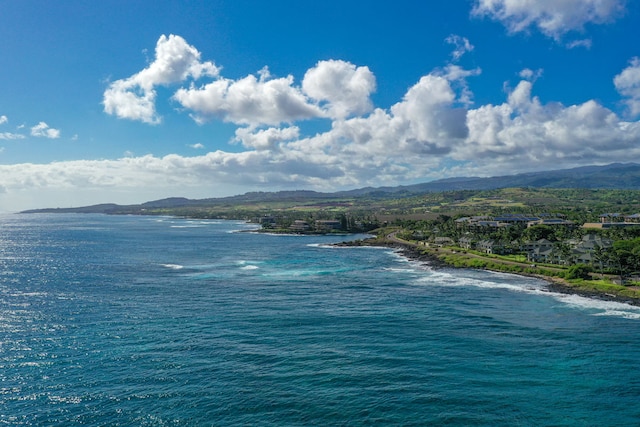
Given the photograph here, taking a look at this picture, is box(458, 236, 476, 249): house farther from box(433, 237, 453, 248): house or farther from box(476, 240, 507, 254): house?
box(476, 240, 507, 254): house

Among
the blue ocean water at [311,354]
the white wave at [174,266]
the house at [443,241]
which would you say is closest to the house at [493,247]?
the house at [443,241]

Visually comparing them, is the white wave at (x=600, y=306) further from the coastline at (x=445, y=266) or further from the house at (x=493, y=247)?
the house at (x=493, y=247)

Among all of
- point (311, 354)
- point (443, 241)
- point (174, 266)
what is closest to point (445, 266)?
point (443, 241)

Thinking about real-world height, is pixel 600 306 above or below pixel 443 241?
below

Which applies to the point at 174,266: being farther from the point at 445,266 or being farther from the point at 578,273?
the point at 578,273

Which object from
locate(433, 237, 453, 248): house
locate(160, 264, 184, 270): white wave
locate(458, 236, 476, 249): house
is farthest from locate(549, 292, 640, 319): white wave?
locate(433, 237, 453, 248): house

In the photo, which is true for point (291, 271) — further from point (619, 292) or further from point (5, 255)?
point (5, 255)

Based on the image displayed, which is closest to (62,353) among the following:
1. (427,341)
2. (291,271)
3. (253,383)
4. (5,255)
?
(253,383)
